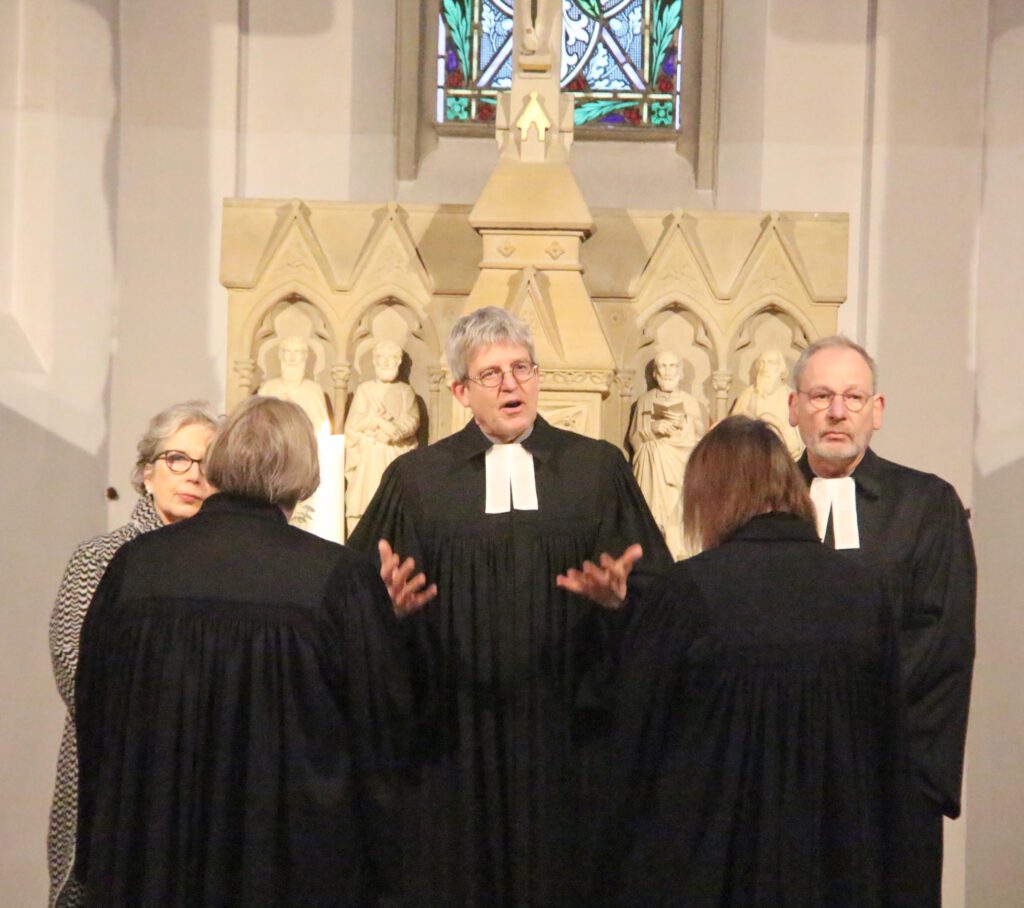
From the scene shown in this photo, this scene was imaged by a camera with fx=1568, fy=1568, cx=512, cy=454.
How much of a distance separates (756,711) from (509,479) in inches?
53.9

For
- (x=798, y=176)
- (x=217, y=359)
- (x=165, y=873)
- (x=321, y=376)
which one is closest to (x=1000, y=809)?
(x=798, y=176)

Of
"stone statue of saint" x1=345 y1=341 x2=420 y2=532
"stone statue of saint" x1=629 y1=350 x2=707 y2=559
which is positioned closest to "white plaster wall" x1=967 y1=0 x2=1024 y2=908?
"stone statue of saint" x1=629 y1=350 x2=707 y2=559

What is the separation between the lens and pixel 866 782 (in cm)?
331

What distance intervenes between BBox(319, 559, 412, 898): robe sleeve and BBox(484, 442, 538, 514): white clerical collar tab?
0.97 metres

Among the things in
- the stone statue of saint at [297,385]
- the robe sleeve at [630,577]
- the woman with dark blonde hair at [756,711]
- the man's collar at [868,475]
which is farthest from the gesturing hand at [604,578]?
the stone statue of saint at [297,385]

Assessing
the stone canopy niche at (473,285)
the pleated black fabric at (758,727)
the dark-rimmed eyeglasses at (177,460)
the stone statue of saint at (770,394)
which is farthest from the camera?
the stone canopy niche at (473,285)

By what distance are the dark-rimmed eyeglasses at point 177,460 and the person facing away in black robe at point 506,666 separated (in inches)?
19.4

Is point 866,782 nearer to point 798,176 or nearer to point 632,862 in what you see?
point 632,862

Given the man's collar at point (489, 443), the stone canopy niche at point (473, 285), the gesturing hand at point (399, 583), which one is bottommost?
the gesturing hand at point (399, 583)

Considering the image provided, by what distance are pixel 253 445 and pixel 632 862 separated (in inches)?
47.2

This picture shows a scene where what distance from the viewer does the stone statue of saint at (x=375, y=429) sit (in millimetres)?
6094

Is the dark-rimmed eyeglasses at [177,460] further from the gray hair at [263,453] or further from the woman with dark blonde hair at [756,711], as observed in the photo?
the woman with dark blonde hair at [756,711]

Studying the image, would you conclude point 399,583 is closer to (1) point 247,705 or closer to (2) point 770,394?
(1) point 247,705

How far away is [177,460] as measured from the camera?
4277 mm
